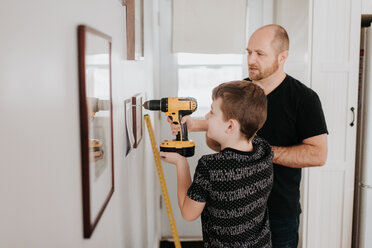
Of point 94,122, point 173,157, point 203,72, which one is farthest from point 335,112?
point 94,122

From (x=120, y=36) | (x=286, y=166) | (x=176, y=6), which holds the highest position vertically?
(x=176, y=6)

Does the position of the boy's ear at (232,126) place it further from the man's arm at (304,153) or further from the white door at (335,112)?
the white door at (335,112)

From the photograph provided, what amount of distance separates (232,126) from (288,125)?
63 centimetres

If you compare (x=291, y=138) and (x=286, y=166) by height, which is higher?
(x=291, y=138)

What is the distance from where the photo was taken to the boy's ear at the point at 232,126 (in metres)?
1.14

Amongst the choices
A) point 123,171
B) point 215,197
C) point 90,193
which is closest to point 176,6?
point 123,171

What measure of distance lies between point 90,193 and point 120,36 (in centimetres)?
71

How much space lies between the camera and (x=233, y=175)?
3.61 feet

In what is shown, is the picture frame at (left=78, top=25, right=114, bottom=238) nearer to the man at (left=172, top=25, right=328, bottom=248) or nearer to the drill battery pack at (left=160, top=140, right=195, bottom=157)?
the drill battery pack at (left=160, top=140, right=195, bottom=157)

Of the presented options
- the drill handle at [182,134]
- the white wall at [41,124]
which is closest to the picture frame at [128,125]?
the drill handle at [182,134]

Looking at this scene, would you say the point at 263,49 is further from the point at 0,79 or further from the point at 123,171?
the point at 0,79

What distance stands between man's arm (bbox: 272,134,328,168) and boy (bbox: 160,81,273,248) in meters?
0.42

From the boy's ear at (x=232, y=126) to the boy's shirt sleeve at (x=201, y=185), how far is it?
0.44ft

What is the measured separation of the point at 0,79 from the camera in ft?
1.34
